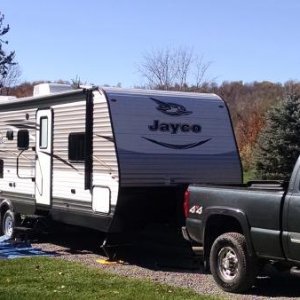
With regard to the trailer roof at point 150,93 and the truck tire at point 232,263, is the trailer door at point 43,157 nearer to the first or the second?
the trailer roof at point 150,93

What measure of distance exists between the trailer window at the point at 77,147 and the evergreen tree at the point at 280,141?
12275 millimetres

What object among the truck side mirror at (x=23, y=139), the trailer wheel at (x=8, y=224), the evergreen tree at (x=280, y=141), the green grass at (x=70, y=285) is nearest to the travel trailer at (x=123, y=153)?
the truck side mirror at (x=23, y=139)

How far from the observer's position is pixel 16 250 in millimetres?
11734

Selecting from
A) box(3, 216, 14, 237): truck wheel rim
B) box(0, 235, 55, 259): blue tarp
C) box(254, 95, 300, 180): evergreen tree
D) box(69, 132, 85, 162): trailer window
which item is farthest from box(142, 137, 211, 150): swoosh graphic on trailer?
box(254, 95, 300, 180): evergreen tree

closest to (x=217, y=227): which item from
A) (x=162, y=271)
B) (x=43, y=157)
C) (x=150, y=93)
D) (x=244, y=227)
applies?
(x=244, y=227)

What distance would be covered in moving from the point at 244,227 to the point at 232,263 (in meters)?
0.59

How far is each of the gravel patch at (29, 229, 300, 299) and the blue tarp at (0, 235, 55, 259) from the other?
11.9 inches

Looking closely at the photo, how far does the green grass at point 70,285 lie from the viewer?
7.91m

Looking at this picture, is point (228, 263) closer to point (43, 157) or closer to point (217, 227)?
point (217, 227)

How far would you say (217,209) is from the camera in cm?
866

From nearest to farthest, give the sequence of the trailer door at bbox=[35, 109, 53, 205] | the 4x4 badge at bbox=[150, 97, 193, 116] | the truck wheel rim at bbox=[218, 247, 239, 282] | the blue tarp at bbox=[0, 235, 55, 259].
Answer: the truck wheel rim at bbox=[218, 247, 239, 282] → the 4x4 badge at bbox=[150, 97, 193, 116] → the blue tarp at bbox=[0, 235, 55, 259] → the trailer door at bbox=[35, 109, 53, 205]

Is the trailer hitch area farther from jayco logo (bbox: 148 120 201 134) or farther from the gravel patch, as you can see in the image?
jayco logo (bbox: 148 120 201 134)

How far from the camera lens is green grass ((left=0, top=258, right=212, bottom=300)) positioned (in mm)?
7914

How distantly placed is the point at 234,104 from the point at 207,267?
136 ft
